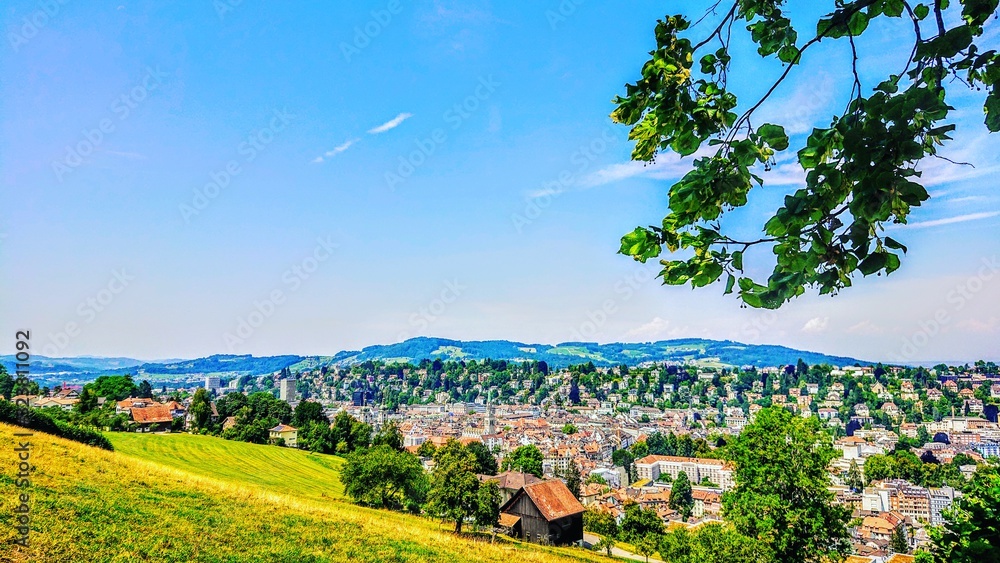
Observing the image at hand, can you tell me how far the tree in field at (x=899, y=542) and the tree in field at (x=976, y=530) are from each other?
95239 mm

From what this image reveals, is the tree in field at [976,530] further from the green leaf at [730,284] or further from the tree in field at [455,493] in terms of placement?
the tree in field at [455,493]

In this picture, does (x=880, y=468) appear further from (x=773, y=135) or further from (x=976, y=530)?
(x=773, y=135)

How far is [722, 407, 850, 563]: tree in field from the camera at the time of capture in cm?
1455

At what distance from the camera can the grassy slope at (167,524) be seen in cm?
927

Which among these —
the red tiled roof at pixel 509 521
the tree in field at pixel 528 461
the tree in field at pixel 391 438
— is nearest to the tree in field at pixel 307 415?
the tree in field at pixel 391 438

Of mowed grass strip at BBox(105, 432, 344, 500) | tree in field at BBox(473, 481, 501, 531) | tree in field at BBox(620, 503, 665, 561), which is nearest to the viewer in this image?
tree in field at BBox(473, 481, 501, 531)

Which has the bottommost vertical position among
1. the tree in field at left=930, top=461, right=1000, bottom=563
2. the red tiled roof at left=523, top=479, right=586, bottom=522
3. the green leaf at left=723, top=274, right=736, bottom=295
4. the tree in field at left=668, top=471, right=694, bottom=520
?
the tree in field at left=668, top=471, right=694, bottom=520

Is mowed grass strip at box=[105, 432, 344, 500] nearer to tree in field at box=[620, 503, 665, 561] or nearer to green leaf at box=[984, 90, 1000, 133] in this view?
tree in field at box=[620, 503, 665, 561]

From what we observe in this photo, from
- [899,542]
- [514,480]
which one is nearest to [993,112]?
[514,480]

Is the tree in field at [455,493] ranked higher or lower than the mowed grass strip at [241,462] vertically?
higher

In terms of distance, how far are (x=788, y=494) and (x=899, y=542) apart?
89.7 metres

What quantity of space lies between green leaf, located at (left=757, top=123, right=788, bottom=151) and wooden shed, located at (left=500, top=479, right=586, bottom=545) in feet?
137

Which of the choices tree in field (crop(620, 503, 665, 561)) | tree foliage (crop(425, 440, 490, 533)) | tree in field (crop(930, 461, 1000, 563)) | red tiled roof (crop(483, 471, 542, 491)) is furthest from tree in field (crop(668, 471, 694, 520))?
tree in field (crop(930, 461, 1000, 563))

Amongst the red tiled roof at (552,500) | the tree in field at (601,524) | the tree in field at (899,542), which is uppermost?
the red tiled roof at (552,500)
